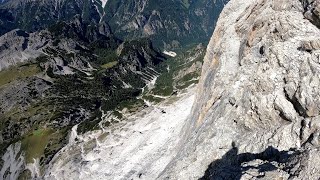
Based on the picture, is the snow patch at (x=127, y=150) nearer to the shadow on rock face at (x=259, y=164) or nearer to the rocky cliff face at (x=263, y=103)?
the rocky cliff face at (x=263, y=103)

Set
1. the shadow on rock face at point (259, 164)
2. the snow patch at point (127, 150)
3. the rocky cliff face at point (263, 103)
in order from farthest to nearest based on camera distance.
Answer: the snow patch at point (127, 150) → the rocky cliff face at point (263, 103) → the shadow on rock face at point (259, 164)

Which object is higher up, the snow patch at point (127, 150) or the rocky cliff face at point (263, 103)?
the rocky cliff face at point (263, 103)

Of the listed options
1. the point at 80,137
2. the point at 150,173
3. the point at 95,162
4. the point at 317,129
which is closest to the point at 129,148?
the point at 95,162

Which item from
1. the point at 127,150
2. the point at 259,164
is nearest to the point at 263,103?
the point at 259,164

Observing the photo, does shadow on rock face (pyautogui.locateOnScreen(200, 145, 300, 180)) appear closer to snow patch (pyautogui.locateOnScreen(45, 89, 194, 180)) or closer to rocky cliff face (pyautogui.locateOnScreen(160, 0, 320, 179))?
rocky cliff face (pyautogui.locateOnScreen(160, 0, 320, 179))

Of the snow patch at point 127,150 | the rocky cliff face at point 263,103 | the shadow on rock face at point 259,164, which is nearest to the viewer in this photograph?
the shadow on rock face at point 259,164

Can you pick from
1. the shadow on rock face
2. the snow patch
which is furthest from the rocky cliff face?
the snow patch

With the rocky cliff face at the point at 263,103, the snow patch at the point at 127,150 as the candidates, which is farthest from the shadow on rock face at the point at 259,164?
the snow patch at the point at 127,150

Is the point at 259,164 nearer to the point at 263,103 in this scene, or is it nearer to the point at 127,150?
the point at 263,103
